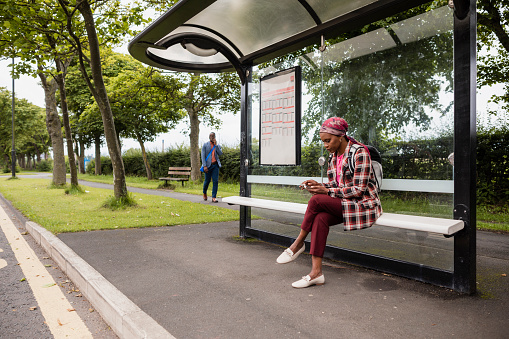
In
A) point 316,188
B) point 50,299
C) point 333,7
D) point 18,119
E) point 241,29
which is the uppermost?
point 18,119

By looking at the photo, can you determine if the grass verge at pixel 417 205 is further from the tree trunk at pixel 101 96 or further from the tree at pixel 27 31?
the tree at pixel 27 31

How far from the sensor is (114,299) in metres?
3.34

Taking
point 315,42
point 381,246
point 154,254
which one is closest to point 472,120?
point 381,246

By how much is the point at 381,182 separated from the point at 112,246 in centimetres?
390

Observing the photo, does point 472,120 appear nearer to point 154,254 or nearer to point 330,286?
point 330,286

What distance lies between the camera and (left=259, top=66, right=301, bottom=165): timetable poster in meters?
5.39

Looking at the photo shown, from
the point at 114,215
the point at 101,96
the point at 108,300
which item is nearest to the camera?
the point at 108,300

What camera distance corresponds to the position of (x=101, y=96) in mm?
9227

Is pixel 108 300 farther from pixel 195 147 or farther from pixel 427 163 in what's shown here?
pixel 195 147

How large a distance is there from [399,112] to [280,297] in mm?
2355

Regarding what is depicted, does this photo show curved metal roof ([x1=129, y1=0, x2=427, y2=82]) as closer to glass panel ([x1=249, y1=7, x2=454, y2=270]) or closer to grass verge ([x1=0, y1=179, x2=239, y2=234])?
glass panel ([x1=249, y1=7, x2=454, y2=270])

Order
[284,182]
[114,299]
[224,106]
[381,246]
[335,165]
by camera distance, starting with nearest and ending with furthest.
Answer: [114,299], [335,165], [381,246], [284,182], [224,106]

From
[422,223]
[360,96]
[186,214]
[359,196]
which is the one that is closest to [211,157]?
[186,214]

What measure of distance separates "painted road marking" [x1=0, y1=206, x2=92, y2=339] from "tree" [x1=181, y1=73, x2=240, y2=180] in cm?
1249
